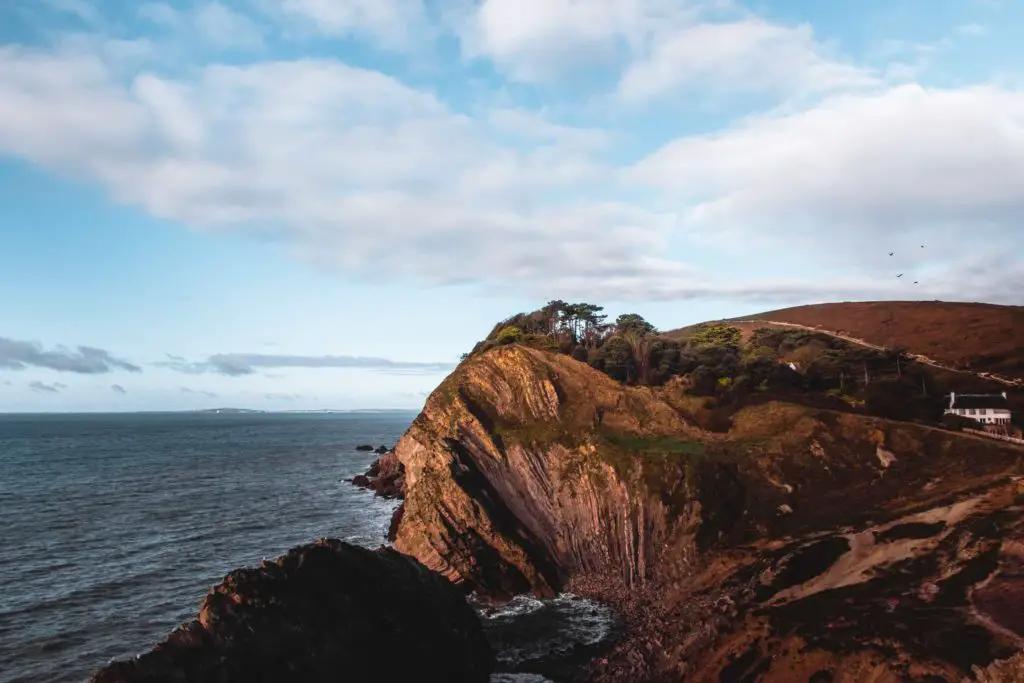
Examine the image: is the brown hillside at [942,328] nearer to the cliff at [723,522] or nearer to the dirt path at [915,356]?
the dirt path at [915,356]

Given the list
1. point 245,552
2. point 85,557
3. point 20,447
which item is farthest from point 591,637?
point 20,447

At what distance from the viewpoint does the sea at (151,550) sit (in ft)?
90.2

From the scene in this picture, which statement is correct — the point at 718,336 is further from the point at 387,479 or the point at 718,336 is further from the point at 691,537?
the point at 691,537

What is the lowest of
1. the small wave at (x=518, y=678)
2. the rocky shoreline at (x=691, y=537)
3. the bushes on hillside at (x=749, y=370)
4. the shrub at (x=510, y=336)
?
the small wave at (x=518, y=678)

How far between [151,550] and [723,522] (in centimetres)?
3969

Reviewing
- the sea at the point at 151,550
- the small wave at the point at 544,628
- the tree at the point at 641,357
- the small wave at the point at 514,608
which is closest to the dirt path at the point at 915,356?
the tree at the point at 641,357

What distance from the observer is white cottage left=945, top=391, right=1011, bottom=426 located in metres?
46.8

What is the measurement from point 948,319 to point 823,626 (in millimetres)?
64967

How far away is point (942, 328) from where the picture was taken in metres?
69.6

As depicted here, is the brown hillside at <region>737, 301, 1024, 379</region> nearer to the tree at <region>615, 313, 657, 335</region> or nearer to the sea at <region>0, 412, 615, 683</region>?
the tree at <region>615, 313, 657, 335</region>

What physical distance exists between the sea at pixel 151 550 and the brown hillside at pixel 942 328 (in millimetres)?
52611

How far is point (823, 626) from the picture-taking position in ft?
71.3

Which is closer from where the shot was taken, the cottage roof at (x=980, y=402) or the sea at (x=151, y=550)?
the sea at (x=151, y=550)

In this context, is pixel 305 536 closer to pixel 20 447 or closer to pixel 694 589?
pixel 694 589
